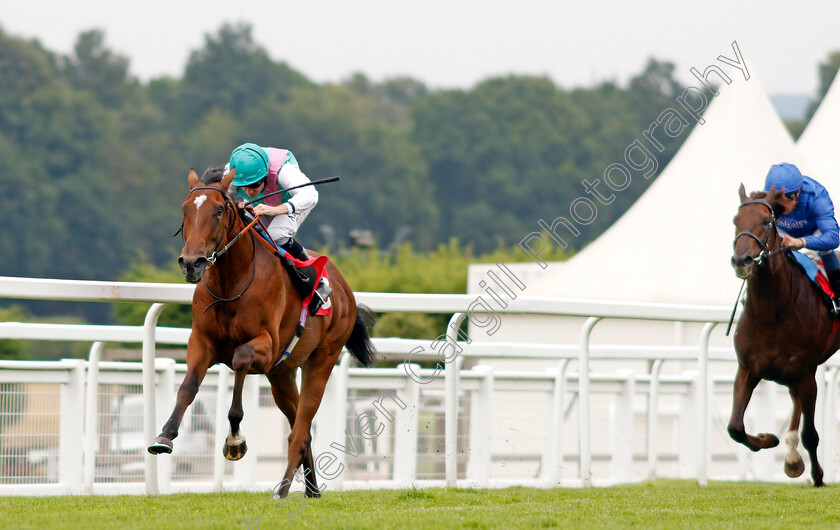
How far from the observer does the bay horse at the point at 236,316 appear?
547cm

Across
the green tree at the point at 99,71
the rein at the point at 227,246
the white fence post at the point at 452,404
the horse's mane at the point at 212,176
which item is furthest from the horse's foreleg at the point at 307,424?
the green tree at the point at 99,71

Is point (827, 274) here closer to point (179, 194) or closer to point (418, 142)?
point (179, 194)

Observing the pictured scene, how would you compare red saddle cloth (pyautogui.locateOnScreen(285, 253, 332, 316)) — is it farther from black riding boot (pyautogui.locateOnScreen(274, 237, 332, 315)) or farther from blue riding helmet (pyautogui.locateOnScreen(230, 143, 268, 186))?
blue riding helmet (pyautogui.locateOnScreen(230, 143, 268, 186))

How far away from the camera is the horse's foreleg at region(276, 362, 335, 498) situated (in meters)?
6.12

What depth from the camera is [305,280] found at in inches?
246

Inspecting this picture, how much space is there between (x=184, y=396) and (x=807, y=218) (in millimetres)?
3714

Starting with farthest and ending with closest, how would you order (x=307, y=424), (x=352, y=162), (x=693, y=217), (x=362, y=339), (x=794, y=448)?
1. (x=352, y=162)
2. (x=693, y=217)
3. (x=362, y=339)
4. (x=794, y=448)
5. (x=307, y=424)

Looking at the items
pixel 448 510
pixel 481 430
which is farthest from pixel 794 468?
pixel 448 510

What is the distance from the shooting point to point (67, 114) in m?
60.5

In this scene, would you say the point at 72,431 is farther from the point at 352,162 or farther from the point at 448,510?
the point at 352,162

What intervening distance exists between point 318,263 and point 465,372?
221 cm

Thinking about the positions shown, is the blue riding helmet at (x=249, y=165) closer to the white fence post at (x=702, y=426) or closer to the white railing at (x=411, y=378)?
the white railing at (x=411, y=378)

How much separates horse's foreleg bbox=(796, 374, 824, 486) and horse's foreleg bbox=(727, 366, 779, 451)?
232 millimetres

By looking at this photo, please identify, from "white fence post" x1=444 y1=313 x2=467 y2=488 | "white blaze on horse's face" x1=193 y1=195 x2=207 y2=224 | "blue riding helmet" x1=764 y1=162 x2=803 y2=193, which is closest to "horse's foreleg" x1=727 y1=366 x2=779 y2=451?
"blue riding helmet" x1=764 y1=162 x2=803 y2=193
